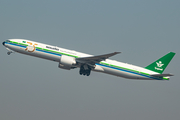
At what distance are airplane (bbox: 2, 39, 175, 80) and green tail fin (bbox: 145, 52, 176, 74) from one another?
2.79 ft

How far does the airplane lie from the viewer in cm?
4247

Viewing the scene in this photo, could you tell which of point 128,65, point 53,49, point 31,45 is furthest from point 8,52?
point 128,65

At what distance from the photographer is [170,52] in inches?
1976

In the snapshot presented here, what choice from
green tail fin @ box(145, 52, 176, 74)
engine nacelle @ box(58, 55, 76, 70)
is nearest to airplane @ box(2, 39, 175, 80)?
engine nacelle @ box(58, 55, 76, 70)

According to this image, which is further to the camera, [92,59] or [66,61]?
[92,59]

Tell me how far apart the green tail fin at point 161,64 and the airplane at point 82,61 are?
85 cm

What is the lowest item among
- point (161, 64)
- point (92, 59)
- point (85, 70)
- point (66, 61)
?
point (85, 70)

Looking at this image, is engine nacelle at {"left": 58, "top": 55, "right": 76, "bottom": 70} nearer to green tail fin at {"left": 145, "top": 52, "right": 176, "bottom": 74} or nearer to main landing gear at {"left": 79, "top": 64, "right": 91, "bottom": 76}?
main landing gear at {"left": 79, "top": 64, "right": 91, "bottom": 76}

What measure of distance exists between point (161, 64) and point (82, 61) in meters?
15.8

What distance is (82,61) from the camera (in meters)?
43.7

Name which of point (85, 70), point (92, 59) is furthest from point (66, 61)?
point (92, 59)

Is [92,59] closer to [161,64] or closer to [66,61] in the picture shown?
[66,61]

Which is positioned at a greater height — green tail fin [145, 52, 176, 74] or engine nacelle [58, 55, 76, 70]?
green tail fin [145, 52, 176, 74]

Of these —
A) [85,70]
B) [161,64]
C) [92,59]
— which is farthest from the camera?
[161,64]
